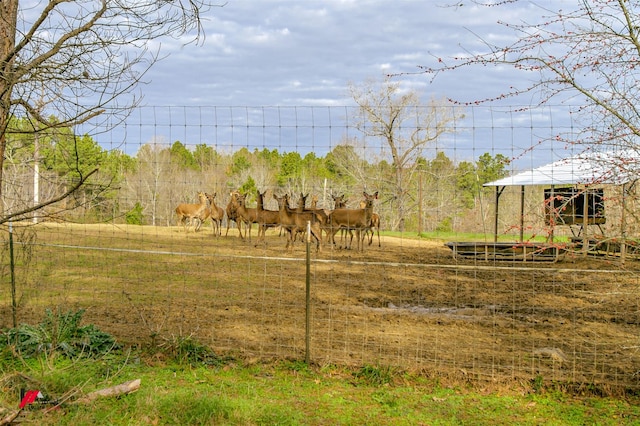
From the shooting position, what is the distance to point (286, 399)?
5449 millimetres

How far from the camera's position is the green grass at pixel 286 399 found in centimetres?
490

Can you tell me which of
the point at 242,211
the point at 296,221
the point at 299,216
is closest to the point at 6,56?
the point at 296,221

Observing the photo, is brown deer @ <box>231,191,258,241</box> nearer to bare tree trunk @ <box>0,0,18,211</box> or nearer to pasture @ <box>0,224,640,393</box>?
pasture @ <box>0,224,640,393</box>

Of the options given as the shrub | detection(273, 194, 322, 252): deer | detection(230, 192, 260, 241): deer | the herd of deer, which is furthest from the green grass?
detection(230, 192, 260, 241): deer

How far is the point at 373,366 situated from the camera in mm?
6156

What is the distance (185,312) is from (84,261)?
637cm

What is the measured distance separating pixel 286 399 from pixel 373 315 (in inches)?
136

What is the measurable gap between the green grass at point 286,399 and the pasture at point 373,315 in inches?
10.9

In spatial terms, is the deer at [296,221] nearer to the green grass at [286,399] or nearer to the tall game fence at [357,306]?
the tall game fence at [357,306]

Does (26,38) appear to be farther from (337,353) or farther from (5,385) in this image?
(337,353)

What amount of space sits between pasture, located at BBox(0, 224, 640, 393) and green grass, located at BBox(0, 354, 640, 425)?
0.91 ft

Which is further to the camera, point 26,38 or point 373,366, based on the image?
point 373,366

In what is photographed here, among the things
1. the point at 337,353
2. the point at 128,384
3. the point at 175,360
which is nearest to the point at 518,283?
the point at 337,353

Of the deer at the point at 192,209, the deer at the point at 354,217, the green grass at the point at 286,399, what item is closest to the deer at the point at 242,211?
the deer at the point at 192,209
